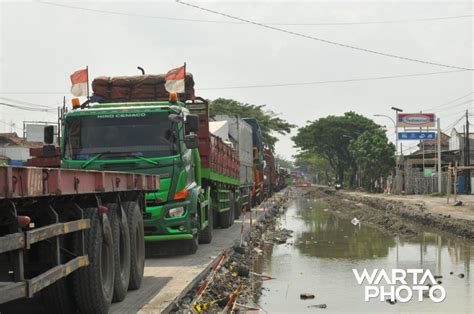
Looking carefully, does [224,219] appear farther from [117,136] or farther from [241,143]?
[117,136]

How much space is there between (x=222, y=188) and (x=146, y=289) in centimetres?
870

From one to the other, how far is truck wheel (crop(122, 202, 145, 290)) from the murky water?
1949 millimetres

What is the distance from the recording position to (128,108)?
1094cm

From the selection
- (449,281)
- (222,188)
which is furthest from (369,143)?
(449,281)

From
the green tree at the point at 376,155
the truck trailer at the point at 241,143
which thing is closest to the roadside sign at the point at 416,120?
the green tree at the point at 376,155

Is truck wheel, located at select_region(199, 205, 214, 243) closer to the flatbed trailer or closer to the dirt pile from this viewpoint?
the flatbed trailer

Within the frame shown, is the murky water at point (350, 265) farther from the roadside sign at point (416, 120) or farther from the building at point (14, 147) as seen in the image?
the roadside sign at point (416, 120)

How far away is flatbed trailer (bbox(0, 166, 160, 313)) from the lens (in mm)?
4707

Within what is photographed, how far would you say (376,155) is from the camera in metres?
62.5

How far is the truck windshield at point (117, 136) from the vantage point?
10695mm

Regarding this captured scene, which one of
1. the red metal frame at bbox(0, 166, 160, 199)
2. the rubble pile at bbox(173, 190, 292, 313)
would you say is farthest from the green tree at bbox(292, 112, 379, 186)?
the red metal frame at bbox(0, 166, 160, 199)

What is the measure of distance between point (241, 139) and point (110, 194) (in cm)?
1692

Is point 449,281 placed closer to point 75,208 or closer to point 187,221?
point 187,221

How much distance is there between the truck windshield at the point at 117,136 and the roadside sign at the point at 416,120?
170ft
